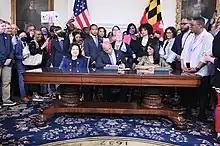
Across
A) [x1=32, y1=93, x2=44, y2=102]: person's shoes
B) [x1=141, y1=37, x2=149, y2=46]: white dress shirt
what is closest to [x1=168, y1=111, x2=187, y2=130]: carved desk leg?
[x1=141, y1=37, x2=149, y2=46]: white dress shirt

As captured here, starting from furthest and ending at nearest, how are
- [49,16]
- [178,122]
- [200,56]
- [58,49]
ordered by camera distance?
[49,16]
[58,49]
[200,56]
[178,122]

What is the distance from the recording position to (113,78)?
15.0 feet

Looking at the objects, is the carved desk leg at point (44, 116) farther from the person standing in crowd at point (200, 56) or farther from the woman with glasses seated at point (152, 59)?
the person standing in crowd at point (200, 56)

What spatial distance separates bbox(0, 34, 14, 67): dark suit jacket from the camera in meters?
5.87

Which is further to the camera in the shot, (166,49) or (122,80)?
(166,49)

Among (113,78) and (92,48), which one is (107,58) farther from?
(113,78)

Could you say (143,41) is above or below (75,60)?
above

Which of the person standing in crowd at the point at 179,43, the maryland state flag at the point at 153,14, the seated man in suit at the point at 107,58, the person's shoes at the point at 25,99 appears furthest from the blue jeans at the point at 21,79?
the maryland state flag at the point at 153,14

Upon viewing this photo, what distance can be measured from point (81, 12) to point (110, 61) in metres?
3.77

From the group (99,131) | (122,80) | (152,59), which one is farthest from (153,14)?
(99,131)

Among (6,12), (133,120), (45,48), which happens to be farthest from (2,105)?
(6,12)

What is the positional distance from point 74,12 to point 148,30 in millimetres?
3273

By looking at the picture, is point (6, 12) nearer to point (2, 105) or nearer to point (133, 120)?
point (2, 105)

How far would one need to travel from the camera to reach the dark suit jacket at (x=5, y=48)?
5867 mm
